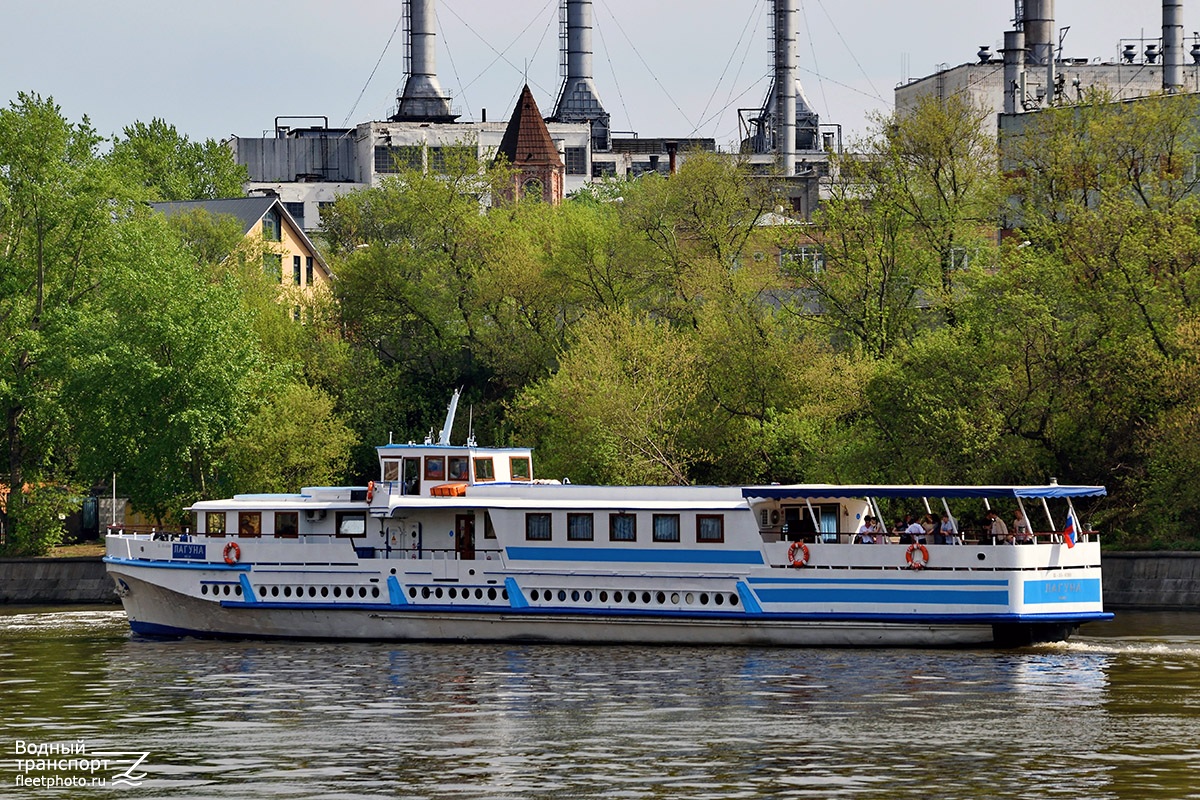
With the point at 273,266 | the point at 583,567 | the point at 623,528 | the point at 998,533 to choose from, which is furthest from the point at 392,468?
the point at 273,266

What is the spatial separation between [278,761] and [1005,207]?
43.4 metres

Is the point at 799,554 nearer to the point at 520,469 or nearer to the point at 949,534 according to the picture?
the point at 949,534

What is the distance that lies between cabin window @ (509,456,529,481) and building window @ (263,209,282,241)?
53.5 metres

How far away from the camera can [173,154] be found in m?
131

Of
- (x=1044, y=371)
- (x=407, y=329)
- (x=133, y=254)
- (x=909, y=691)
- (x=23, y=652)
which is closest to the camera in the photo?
(x=909, y=691)

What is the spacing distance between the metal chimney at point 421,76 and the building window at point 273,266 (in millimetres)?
52212

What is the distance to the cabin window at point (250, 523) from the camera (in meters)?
50.3

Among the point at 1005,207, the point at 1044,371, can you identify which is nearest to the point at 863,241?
the point at 1005,207

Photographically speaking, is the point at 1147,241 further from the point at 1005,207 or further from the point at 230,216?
the point at 230,216

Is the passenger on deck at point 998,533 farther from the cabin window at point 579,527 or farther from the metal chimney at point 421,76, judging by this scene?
the metal chimney at point 421,76

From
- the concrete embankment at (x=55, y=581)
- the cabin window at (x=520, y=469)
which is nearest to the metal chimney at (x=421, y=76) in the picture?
the concrete embankment at (x=55, y=581)

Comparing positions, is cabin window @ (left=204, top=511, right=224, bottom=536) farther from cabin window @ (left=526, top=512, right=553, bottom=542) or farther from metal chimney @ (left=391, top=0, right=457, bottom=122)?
metal chimney @ (left=391, top=0, right=457, bottom=122)

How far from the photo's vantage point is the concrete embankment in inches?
2645

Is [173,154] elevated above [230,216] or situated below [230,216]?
above
